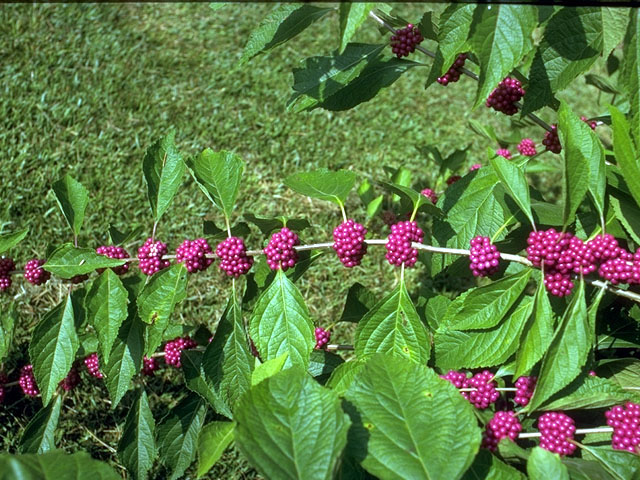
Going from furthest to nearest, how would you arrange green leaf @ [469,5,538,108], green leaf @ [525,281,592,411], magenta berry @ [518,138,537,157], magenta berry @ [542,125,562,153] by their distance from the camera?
magenta berry @ [518,138,537,157] < magenta berry @ [542,125,562,153] < green leaf @ [525,281,592,411] < green leaf @ [469,5,538,108]

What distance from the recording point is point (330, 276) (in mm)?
3264

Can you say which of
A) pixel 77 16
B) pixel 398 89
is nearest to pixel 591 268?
pixel 398 89

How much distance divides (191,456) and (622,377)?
145 cm

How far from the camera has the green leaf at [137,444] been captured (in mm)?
1999

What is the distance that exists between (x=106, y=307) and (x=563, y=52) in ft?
4.74

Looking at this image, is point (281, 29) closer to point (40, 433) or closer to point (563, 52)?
point (563, 52)

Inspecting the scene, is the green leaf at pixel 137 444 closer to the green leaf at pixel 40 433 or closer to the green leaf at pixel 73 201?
the green leaf at pixel 40 433

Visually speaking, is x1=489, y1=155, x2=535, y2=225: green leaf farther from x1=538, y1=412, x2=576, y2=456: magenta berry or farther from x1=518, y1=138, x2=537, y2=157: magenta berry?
x1=518, y1=138, x2=537, y2=157: magenta berry

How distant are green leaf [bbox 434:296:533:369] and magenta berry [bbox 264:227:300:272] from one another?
0.48m

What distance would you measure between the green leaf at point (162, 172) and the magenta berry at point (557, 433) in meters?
1.24

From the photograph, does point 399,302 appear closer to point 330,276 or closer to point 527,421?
point 527,421

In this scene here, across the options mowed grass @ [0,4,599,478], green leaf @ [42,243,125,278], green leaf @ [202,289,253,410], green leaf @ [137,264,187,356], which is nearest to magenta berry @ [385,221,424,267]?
green leaf @ [202,289,253,410]

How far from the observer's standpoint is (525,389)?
1602 mm

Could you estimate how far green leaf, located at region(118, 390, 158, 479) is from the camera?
A: 78.7 inches
